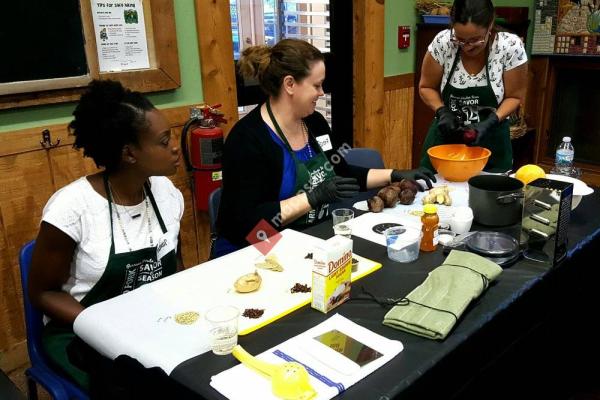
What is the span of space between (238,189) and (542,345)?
3.60 feet

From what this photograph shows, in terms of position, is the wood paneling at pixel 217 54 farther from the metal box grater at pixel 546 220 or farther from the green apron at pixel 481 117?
the metal box grater at pixel 546 220

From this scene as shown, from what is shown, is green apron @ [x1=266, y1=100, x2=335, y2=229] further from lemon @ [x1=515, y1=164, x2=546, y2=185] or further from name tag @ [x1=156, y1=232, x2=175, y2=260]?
lemon @ [x1=515, y1=164, x2=546, y2=185]


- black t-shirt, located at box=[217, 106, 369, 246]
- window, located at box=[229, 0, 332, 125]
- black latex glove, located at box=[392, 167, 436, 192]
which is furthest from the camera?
window, located at box=[229, 0, 332, 125]

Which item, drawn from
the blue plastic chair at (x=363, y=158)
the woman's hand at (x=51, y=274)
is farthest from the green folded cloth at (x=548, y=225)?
the woman's hand at (x=51, y=274)

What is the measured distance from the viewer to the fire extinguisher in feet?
9.08

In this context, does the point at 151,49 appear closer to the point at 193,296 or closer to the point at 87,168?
the point at 87,168

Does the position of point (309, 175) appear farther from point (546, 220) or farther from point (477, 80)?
point (477, 80)

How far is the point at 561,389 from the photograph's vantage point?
191 centimetres

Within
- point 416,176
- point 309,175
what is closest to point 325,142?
point 309,175

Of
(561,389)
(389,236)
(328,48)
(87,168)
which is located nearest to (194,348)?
(389,236)

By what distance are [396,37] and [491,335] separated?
3217 millimetres

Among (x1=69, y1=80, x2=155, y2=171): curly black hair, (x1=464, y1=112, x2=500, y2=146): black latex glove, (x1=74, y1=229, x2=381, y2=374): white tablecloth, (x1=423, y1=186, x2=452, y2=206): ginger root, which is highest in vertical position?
(x1=69, y1=80, x2=155, y2=171): curly black hair

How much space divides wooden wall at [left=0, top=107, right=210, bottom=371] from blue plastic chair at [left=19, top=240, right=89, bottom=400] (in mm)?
881

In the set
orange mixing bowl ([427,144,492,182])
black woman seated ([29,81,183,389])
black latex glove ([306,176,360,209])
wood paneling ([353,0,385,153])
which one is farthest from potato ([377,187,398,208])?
wood paneling ([353,0,385,153])
